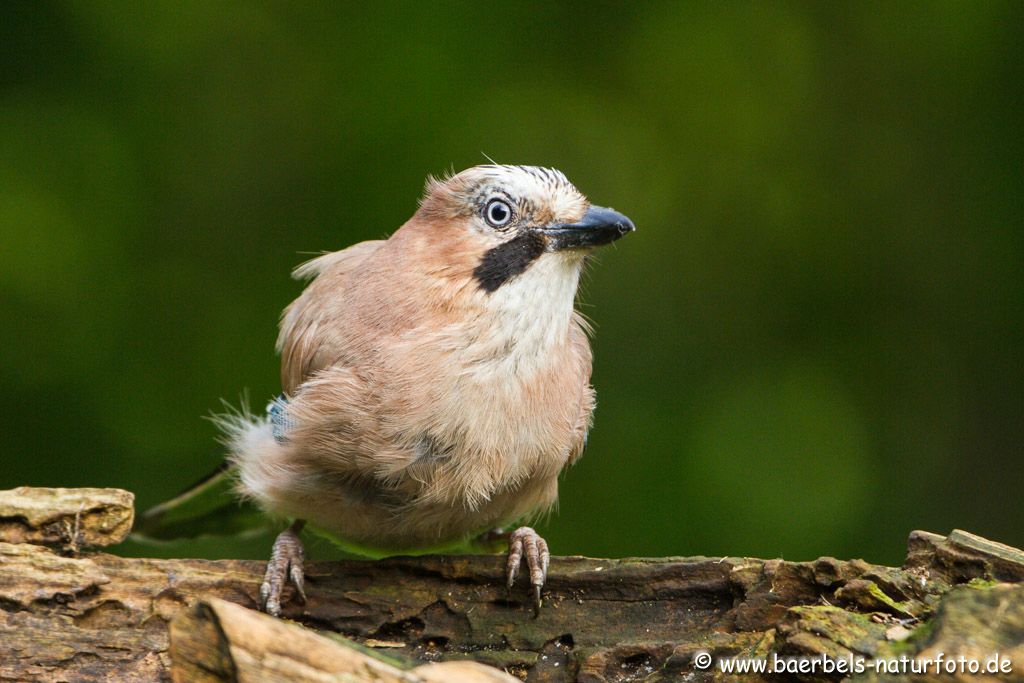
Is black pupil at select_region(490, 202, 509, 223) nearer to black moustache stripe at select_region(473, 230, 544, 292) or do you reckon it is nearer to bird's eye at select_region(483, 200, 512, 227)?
bird's eye at select_region(483, 200, 512, 227)

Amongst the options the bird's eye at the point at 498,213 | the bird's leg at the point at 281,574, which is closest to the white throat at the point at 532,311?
the bird's eye at the point at 498,213

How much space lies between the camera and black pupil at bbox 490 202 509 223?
14.2 ft

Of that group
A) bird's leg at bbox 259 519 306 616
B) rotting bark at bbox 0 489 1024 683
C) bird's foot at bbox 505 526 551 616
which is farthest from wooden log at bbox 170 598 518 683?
bird's leg at bbox 259 519 306 616

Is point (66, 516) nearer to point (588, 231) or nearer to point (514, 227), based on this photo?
point (514, 227)

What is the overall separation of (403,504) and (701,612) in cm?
120

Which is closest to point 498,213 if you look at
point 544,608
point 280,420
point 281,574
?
point 280,420

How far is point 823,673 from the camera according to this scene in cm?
320

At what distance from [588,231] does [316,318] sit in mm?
1284

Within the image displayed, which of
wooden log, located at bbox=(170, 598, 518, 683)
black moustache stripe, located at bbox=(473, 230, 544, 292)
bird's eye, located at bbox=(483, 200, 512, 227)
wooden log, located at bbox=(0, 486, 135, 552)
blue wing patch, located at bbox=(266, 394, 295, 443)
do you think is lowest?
wooden log, located at bbox=(170, 598, 518, 683)

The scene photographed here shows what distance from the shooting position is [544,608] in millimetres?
4270

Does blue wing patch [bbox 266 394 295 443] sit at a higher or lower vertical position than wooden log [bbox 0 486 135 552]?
higher

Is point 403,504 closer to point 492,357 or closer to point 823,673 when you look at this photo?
point 492,357

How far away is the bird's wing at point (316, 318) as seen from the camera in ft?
14.7

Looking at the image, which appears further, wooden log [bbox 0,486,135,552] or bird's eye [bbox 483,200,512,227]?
bird's eye [bbox 483,200,512,227]
